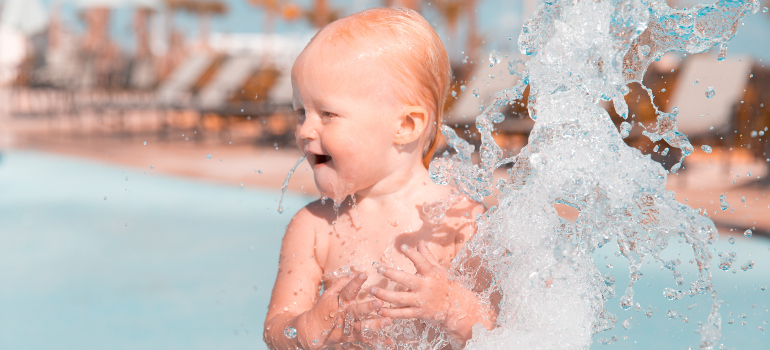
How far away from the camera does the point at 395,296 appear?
4.06 feet

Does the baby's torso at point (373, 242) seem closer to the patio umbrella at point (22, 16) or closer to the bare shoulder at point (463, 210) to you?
the bare shoulder at point (463, 210)

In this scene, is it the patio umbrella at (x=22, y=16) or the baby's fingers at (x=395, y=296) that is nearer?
the baby's fingers at (x=395, y=296)

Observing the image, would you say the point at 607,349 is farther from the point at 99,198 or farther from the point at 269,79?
the point at 269,79

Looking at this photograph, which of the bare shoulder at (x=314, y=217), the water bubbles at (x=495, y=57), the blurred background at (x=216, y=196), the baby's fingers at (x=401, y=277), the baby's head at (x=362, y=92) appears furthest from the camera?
the blurred background at (x=216, y=196)

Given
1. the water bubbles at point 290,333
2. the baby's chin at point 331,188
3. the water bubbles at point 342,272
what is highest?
the baby's chin at point 331,188

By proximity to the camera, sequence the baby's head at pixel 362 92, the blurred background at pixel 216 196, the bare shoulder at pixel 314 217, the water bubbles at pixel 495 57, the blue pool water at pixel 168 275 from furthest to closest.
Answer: the blurred background at pixel 216 196 < the blue pool water at pixel 168 275 < the bare shoulder at pixel 314 217 < the water bubbles at pixel 495 57 < the baby's head at pixel 362 92

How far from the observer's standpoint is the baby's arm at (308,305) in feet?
4.20

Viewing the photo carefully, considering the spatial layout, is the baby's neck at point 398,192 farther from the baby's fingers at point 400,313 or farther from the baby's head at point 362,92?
the baby's fingers at point 400,313

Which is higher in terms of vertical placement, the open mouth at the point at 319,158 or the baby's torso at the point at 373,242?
the open mouth at the point at 319,158

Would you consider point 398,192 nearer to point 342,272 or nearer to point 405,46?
point 342,272

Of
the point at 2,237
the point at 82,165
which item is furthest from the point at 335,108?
the point at 82,165

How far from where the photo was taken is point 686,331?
10.1 feet

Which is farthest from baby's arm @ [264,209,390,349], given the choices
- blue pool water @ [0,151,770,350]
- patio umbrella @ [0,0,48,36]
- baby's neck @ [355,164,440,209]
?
patio umbrella @ [0,0,48,36]

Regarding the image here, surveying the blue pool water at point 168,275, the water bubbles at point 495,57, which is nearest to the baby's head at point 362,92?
the water bubbles at point 495,57
